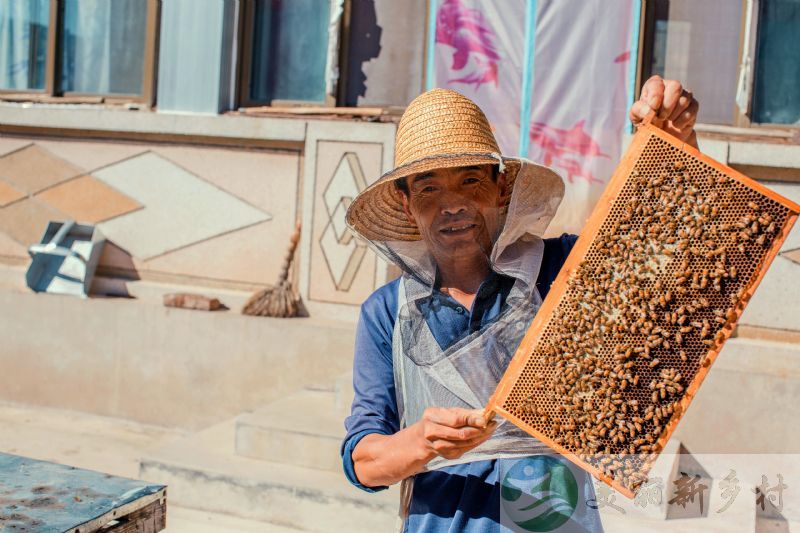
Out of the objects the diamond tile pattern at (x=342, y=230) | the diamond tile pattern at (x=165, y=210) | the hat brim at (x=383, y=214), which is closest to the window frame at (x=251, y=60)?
the diamond tile pattern at (x=342, y=230)

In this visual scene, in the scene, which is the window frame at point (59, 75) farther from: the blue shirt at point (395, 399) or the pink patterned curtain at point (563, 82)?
the blue shirt at point (395, 399)

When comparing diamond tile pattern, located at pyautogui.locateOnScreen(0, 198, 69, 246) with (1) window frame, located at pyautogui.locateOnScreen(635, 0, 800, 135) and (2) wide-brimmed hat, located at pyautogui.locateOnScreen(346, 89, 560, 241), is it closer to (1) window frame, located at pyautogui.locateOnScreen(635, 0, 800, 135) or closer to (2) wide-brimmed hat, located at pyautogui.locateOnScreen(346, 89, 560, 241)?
(1) window frame, located at pyautogui.locateOnScreen(635, 0, 800, 135)

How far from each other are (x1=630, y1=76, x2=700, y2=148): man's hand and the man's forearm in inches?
37.7

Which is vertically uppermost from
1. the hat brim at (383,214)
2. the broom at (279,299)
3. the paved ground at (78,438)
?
the hat brim at (383,214)

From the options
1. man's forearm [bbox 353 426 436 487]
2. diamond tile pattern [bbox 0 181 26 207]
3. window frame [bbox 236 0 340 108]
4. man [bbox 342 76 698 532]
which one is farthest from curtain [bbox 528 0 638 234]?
diamond tile pattern [bbox 0 181 26 207]

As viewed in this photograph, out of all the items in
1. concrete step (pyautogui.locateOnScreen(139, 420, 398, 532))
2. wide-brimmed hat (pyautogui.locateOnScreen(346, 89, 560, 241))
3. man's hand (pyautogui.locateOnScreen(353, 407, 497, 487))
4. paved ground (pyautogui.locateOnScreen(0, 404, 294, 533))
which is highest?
wide-brimmed hat (pyautogui.locateOnScreen(346, 89, 560, 241))

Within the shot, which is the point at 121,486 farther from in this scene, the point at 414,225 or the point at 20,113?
the point at 20,113

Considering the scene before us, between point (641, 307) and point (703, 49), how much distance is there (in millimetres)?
4941

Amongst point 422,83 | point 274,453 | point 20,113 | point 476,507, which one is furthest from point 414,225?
point 20,113

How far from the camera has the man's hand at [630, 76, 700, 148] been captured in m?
2.13

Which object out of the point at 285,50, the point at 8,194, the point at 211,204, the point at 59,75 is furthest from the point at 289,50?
the point at 8,194

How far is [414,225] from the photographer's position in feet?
8.53

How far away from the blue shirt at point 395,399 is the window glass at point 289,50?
5.41 m

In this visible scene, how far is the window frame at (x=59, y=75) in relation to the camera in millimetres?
7754
